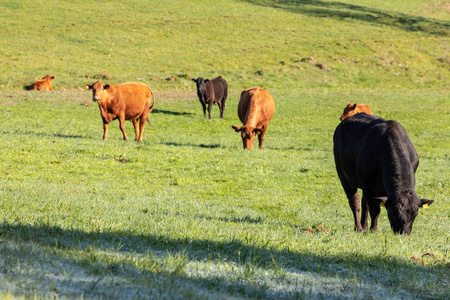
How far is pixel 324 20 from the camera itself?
213 feet

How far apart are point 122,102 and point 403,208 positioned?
47.2 feet

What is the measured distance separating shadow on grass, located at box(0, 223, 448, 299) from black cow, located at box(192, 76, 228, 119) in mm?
23505

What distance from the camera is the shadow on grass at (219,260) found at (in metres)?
4.97

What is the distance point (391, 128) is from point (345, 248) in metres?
2.70

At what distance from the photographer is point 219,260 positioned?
5.83 m

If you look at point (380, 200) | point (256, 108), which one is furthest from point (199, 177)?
point (380, 200)

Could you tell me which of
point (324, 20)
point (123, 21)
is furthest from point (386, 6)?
point (123, 21)

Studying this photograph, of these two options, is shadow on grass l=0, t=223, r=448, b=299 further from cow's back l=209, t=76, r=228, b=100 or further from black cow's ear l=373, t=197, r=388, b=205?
cow's back l=209, t=76, r=228, b=100

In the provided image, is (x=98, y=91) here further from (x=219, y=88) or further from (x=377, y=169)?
(x=377, y=169)

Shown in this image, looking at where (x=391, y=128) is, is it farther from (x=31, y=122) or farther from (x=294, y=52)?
(x=294, y=52)

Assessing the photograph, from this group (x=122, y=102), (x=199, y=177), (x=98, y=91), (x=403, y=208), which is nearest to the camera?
(x=403, y=208)

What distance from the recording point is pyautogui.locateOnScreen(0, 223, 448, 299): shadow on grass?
4969 millimetres

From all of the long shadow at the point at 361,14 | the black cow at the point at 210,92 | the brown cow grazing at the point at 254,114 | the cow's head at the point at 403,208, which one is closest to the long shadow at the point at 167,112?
the black cow at the point at 210,92

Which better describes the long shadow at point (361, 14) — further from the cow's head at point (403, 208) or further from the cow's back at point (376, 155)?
the cow's head at point (403, 208)
